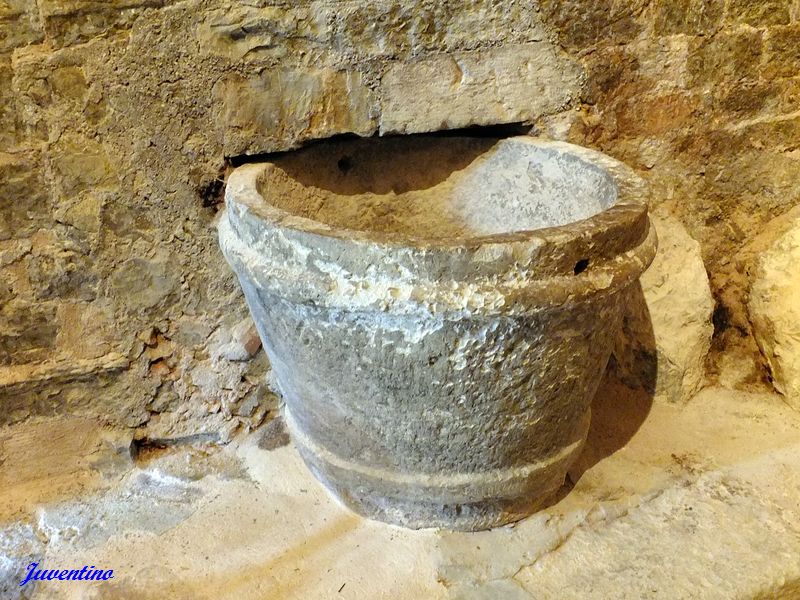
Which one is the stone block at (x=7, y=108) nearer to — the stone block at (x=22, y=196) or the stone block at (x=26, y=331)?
the stone block at (x=22, y=196)

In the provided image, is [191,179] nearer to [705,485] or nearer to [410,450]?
[410,450]

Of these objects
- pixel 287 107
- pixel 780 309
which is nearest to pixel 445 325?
pixel 287 107

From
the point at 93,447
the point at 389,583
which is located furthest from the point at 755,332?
the point at 93,447

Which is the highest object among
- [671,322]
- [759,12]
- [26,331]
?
[759,12]

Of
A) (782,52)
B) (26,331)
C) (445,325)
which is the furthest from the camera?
(782,52)

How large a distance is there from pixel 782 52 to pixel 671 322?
2.75ft

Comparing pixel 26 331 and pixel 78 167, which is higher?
pixel 78 167

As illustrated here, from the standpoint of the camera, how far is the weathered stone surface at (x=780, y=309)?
1.88m

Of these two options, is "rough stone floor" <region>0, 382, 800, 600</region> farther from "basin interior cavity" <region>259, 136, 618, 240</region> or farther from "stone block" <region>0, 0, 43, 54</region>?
"stone block" <region>0, 0, 43, 54</region>

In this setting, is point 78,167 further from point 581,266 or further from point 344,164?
point 581,266

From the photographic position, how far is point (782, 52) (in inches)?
77.0

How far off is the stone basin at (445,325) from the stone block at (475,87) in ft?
0.35

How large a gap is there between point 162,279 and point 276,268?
0.61m

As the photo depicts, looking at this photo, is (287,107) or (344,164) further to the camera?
(344,164)
